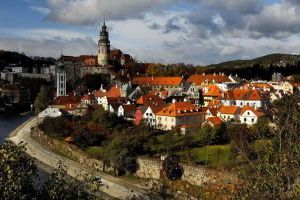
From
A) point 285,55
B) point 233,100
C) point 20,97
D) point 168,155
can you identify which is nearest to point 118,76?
point 20,97

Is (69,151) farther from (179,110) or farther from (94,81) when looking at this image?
(94,81)

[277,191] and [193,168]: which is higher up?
[277,191]

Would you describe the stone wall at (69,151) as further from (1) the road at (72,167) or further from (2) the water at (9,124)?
(2) the water at (9,124)

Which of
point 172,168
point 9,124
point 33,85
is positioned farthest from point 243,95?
point 33,85

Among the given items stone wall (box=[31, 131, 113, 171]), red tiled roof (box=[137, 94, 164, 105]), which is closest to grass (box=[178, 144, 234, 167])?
stone wall (box=[31, 131, 113, 171])

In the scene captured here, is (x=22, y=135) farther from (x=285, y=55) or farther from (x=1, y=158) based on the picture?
(x=285, y=55)

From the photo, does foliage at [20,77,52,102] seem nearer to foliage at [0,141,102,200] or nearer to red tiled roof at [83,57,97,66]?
red tiled roof at [83,57,97,66]
